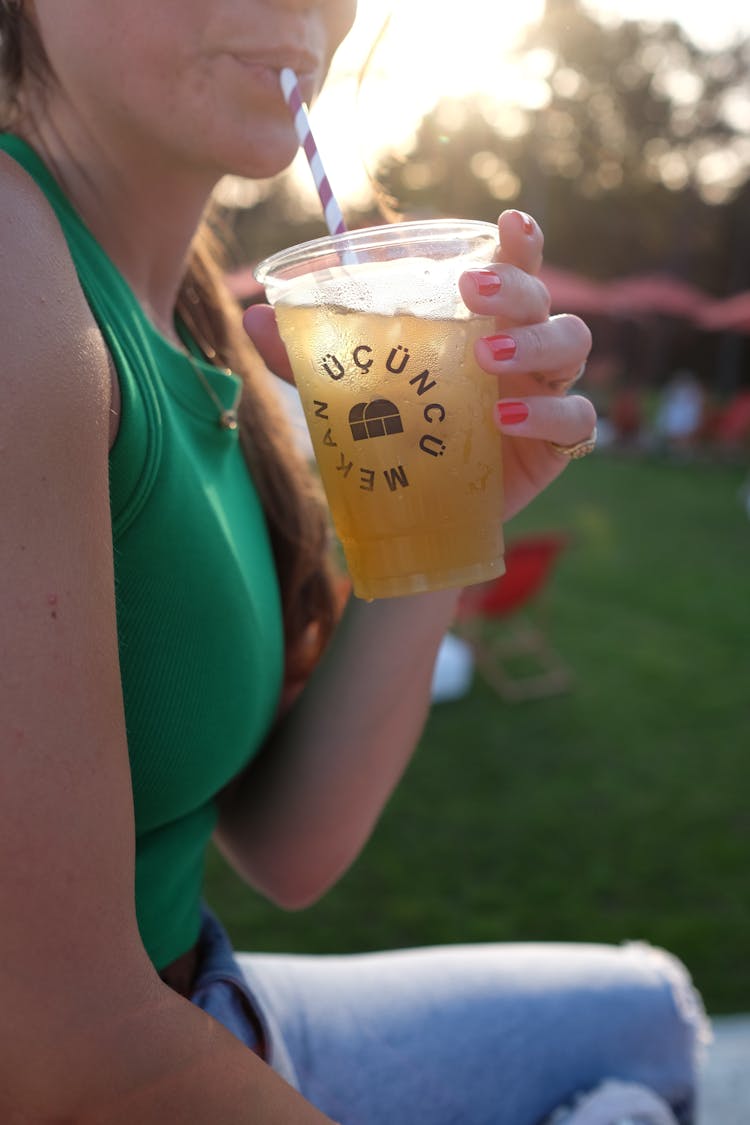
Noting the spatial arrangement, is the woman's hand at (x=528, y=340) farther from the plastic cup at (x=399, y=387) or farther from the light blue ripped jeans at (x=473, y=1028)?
the light blue ripped jeans at (x=473, y=1028)

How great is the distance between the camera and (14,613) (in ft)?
2.79

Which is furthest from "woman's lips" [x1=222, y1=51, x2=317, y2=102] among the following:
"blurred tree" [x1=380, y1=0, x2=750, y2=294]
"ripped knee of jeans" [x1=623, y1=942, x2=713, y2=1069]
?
"blurred tree" [x1=380, y1=0, x2=750, y2=294]

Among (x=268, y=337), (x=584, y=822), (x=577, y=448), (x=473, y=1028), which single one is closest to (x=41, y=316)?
(x=268, y=337)

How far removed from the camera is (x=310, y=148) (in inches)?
50.2

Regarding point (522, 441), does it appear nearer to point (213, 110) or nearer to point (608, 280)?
point (213, 110)

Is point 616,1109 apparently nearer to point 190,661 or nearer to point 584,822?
point 190,661

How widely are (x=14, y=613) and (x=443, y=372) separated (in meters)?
0.57

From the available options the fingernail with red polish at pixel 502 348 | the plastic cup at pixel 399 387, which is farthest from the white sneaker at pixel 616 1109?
the fingernail with red polish at pixel 502 348

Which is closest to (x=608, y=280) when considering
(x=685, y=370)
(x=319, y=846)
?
(x=685, y=370)

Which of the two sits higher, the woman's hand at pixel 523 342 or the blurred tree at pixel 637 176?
the woman's hand at pixel 523 342

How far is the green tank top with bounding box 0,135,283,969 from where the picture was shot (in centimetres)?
110

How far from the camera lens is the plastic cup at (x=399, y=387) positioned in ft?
3.90

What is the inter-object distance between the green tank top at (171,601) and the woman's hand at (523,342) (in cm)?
21

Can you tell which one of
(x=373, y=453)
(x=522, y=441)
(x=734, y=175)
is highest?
(x=373, y=453)
